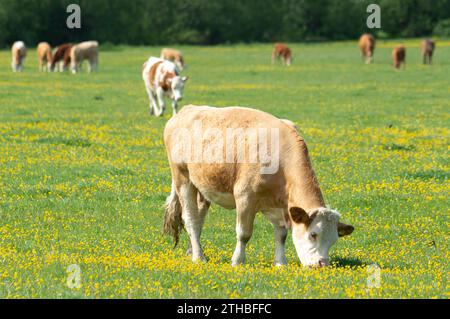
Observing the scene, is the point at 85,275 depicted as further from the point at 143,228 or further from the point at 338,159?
the point at 338,159

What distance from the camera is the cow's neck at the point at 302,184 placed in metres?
9.28

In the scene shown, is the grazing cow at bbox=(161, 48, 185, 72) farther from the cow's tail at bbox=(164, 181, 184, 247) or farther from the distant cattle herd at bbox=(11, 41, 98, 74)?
the cow's tail at bbox=(164, 181, 184, 247)

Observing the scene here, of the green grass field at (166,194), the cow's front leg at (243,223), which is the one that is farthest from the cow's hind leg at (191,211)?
the cow's front leg at (243,223)

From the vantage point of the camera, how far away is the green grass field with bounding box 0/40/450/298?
27.8 ft

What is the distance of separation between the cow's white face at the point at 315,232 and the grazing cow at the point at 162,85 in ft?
61.5

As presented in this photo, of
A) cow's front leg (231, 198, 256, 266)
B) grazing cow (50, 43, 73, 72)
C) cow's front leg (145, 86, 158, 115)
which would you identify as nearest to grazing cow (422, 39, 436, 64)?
grazing cow (50, 43, 73, 72)

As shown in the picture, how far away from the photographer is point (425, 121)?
25.4 m

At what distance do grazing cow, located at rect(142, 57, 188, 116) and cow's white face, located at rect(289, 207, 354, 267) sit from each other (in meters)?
18.7

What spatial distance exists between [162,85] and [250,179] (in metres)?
19.1

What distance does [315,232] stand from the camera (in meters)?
9.00

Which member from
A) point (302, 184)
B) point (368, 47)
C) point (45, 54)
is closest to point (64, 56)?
point (45, 54)

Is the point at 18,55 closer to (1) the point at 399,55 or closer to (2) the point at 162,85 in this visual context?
(1) the point at 399,55

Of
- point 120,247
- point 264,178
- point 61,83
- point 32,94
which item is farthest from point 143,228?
point 61,83

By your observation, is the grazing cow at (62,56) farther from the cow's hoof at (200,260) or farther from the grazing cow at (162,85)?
the cow's hoof at (200,260)
